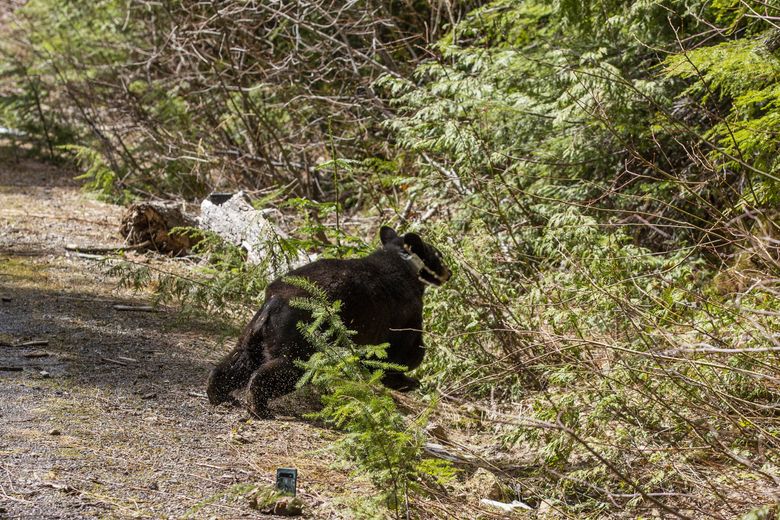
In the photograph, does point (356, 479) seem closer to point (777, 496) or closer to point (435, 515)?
point (435, 515)

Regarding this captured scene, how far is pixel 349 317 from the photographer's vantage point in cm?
693

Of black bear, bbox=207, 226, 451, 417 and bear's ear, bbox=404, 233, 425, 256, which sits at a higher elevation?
bear's ear, bbox=404, 233, 425, 256

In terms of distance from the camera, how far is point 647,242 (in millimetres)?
10844

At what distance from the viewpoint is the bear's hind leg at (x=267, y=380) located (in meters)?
6.45

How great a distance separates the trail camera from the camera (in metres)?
5.04

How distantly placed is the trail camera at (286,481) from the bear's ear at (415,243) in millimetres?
3090

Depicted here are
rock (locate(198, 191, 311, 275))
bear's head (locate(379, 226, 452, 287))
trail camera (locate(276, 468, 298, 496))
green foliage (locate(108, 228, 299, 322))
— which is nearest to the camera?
trail camera (locate(276, 468, 298, 496))

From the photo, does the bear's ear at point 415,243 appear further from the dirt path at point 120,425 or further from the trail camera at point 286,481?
the trail camera at point 286,481

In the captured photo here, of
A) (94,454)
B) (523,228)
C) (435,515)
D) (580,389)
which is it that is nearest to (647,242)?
(523,228)

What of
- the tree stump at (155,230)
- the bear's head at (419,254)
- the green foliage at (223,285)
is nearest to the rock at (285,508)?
the bear's head at (419,254)

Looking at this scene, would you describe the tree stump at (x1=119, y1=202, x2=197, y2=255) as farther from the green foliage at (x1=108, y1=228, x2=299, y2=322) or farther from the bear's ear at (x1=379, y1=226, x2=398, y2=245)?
the bear's ear at (x1=379, y1=226, x2=398, y2=245)

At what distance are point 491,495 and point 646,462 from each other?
1068mm

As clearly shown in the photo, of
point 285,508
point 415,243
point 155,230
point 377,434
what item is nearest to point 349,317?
point 415,243

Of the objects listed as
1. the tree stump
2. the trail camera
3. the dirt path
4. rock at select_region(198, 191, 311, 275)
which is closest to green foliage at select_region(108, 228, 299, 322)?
the dirt path
